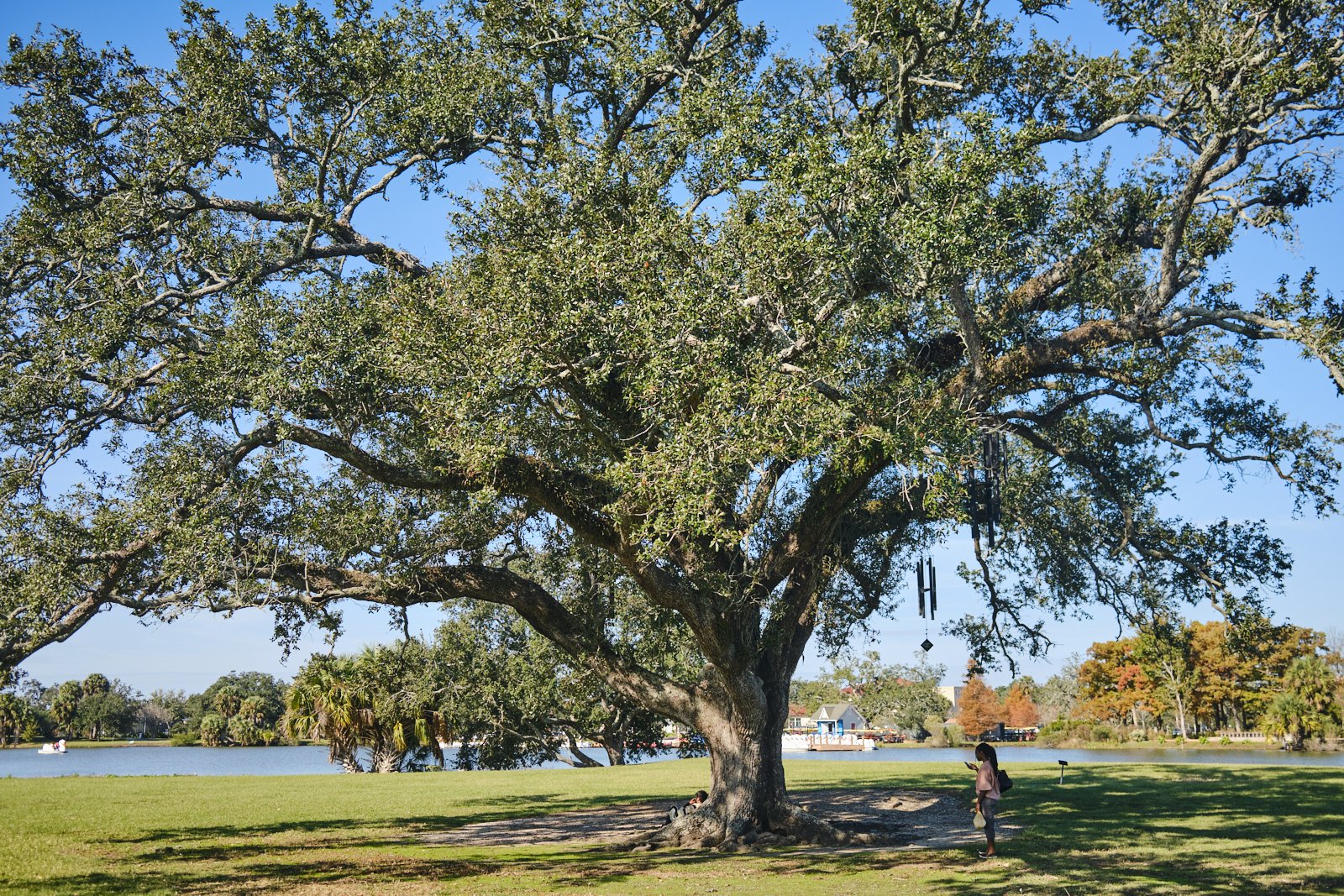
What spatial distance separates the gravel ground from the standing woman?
3.86ft

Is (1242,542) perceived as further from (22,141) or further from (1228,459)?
(22,141)

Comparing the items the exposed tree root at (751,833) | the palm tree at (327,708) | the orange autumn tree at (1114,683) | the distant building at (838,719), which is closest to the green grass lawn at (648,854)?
the exposed tree root at (751,833)

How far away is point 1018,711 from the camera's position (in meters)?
86.0

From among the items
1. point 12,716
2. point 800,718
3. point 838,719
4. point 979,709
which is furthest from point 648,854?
point 800,718

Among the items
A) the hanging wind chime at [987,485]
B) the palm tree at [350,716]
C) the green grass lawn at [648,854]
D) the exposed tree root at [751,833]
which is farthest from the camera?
the palm tree at [350,716]

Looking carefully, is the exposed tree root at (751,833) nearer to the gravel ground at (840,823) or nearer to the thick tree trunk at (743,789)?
the thick tree trunk at (743,789)

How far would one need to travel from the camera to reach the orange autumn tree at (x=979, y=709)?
260 feet

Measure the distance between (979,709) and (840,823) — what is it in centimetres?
7102

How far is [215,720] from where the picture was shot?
80.3m

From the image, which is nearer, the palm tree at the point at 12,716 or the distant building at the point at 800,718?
the palm tree at the point at 12,716

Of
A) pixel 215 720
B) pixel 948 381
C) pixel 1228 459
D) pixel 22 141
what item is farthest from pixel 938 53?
pixel 215 720

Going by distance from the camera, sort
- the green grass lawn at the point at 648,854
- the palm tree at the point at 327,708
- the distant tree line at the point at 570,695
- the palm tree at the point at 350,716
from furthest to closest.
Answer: the palm tree at the point at 327,708 < the palm tree at the point at 350,716 < the distant tree line at the point at 570,695 < the green grass lawn at the point at 648,854

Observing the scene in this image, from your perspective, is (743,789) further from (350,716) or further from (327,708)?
(350,716)

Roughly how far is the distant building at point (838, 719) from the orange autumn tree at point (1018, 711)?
54.0 ft
